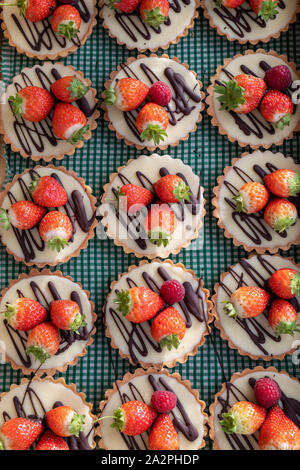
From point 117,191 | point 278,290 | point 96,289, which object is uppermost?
point 117,191

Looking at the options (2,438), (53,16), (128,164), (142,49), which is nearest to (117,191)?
(128,164)

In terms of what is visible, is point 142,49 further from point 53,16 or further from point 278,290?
point 278,290

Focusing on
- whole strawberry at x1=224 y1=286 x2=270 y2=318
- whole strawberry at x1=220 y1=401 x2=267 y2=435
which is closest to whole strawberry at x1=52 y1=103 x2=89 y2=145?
whole strawberry at x1=224 y1=286 x2=270 y2=318

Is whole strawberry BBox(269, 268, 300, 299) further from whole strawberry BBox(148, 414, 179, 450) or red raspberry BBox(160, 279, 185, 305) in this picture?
whole strawberry BBox(148, 414, 179, 450)

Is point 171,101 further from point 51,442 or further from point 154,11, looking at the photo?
point 51,442

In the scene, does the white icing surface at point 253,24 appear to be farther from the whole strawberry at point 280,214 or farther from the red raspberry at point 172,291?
the red raspberry at point 172,291
